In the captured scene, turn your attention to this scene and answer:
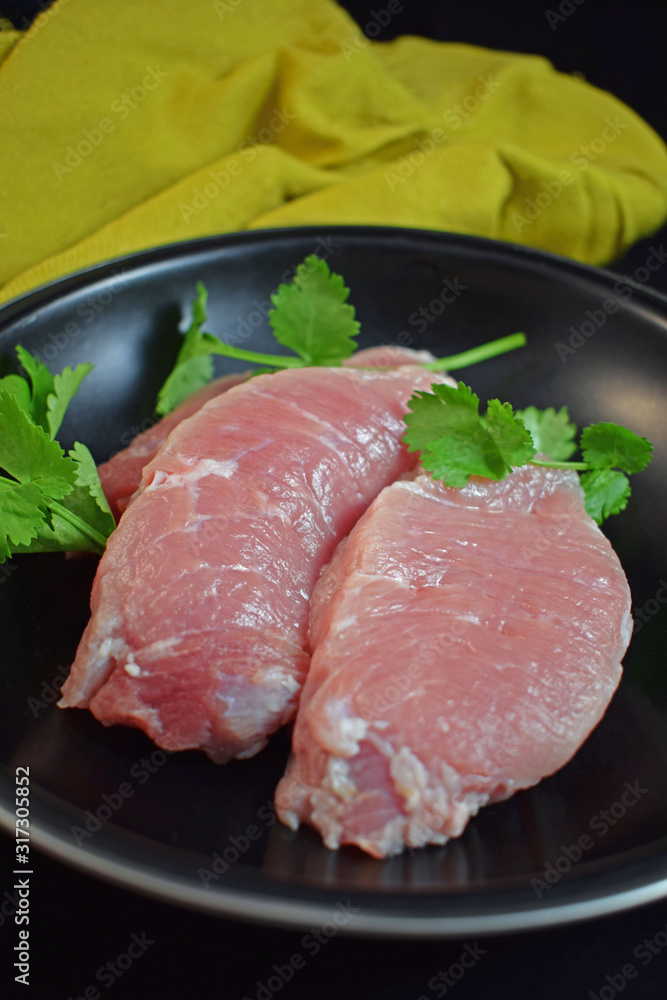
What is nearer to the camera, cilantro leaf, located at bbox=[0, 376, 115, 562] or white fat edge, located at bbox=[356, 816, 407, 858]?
white fat edge, located at bbox=[356, 816, 407, 858]

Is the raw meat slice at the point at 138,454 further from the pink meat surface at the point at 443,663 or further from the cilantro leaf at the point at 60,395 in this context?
the pink meat surface at the point at 443,663

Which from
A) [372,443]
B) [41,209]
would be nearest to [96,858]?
[372,443]

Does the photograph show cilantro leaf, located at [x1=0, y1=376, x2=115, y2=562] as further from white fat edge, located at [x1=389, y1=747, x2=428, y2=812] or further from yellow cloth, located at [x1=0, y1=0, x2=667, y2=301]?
yellow cloth, located at [x1=0, y1=0, x2=667, y2=301]

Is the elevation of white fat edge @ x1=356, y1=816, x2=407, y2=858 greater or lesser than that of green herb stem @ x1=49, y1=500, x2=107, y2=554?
lesser

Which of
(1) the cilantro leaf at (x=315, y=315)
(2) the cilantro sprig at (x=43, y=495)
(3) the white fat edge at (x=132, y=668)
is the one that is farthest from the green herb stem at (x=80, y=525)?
(1) the cilantro leaf at (x=315, y=315)

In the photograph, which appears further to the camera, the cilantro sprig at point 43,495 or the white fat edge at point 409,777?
the cilantro sprig at point 43,495

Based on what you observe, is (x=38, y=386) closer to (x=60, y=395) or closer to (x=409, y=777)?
(x=60, y=395)

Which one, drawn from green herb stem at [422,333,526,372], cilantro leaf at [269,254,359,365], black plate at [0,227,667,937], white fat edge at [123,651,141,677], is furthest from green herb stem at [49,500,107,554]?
green herb stem at [422,333,526,372]

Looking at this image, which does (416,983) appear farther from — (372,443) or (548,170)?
(548,170)
